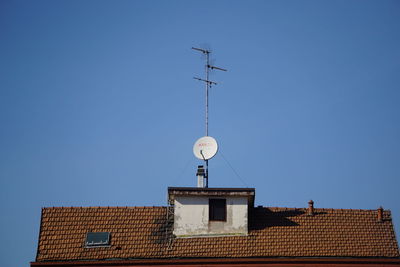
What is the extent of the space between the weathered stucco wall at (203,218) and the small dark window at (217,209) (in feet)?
0.71

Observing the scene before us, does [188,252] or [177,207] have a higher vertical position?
[177,207]

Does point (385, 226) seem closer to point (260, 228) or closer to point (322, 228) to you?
point (322, 228)

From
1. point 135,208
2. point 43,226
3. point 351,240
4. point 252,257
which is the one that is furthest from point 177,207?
point 351,240

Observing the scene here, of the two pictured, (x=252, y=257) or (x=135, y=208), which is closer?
(x=252, y=257)

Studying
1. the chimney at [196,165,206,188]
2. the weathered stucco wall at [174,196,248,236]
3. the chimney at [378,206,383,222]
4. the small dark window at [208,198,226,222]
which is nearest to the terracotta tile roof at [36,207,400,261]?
the chimney at [378,206,383,222]

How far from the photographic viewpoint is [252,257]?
32688 mm

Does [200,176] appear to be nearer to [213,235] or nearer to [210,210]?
[210,210]

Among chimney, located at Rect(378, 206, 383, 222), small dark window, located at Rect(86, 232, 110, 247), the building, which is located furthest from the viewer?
chimney, located at Rect(378, 206, 383, 222)

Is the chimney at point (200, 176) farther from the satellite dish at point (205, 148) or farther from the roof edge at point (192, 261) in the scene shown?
the roof edge at point (192, 261)

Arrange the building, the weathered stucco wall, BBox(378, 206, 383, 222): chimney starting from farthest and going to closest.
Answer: BBox(378, 206, 383, 222): chimney → the weathered stucco wall → the building

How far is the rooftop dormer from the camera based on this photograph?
34.2 meters

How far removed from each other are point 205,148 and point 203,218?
4.06 metres

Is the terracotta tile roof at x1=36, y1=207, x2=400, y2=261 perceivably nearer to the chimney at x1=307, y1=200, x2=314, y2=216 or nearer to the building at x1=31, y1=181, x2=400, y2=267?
the building at x1=31, y1=181, x2=400, y2=267

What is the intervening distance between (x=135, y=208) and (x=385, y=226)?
43.9 feet
